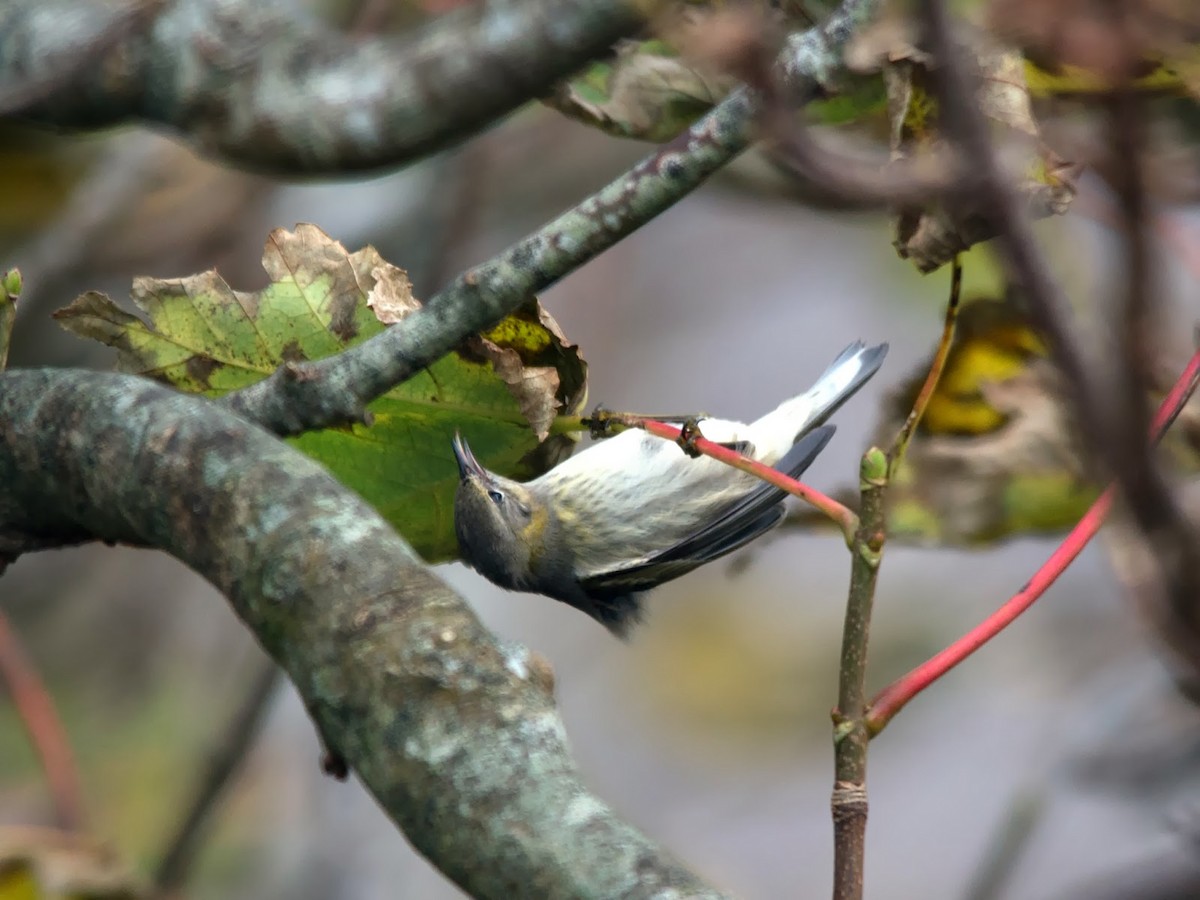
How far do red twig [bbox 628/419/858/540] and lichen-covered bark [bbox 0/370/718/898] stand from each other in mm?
312

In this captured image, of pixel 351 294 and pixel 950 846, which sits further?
pixel 950 846

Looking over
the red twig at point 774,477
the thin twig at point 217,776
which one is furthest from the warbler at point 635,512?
the red twig at point 774,477

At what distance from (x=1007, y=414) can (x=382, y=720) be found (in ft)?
4.50

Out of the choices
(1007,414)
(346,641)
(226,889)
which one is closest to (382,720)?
(346,641)

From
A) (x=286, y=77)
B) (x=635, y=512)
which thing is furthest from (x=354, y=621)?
(x=635, y=512)

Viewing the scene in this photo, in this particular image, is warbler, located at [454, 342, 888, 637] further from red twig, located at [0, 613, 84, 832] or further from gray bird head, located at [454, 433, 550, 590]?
red twig, located at [0, 613, 84, 832]

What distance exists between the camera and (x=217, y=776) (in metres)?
3.58

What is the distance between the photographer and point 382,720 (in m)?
1.27

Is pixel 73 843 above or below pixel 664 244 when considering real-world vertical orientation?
below

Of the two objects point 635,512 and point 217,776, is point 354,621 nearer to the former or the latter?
point 635,512

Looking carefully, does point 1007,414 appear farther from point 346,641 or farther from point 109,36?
point 109,36

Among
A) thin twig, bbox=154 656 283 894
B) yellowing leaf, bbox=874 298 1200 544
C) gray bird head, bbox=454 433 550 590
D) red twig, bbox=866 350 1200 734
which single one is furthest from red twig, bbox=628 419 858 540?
thin twig, bbox=154 656 283 894

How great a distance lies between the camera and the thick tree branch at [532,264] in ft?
4.72

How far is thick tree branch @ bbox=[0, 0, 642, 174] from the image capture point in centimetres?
241
